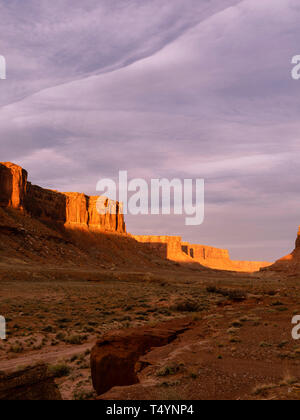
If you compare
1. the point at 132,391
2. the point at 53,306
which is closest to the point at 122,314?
the point at 53,306

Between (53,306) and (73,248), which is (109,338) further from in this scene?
(73,248)

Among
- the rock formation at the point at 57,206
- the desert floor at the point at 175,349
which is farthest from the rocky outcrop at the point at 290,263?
the desert floor at the point at 175,349

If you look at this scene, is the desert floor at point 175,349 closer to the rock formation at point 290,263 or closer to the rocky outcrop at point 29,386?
the rocky outcrop at point 29,386

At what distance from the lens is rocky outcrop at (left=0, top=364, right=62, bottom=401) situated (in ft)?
19.2

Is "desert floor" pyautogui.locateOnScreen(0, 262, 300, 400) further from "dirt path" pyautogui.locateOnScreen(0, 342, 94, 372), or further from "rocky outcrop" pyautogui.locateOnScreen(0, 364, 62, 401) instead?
"rocky outcrop" pyautogui.locateOnScreen(0, 364, 62, 401)

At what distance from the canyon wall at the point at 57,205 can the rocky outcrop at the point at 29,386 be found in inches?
3251

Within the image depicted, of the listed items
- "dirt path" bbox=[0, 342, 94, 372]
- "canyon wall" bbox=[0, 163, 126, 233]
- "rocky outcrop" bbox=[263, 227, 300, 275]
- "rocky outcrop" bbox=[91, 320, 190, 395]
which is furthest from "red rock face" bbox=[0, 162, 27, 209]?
"rocky outcrop" bbox=[91, 320, 190, 395]

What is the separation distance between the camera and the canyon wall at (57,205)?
282ft

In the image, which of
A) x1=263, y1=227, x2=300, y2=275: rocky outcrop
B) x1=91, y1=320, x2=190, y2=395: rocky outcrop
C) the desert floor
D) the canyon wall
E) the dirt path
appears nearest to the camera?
the desert floor

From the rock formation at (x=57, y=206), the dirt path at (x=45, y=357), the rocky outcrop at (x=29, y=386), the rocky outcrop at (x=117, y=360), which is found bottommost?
the dirt path at (x=45, y=357)

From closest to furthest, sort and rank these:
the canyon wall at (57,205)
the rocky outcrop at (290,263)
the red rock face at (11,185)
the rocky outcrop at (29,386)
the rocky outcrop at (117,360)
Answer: the rocky outcrop at (29,386), the rocky outcrop at (117,360), the red rock face at (11,185), the canyon wall at (57,205), the rocky outcrop at (290,263)

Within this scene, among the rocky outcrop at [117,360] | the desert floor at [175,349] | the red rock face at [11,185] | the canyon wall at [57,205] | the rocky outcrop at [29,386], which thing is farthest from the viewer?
the canyon wall at [57,205]

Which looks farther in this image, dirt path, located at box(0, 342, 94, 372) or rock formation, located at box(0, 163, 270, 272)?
rock formation, located at box(0, 163, 270, 272)

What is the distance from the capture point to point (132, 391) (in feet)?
24.1
